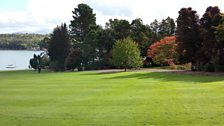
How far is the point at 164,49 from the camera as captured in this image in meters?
82.6

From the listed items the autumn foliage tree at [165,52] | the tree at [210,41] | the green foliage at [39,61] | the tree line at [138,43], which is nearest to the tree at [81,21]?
the tree line at [138,43]

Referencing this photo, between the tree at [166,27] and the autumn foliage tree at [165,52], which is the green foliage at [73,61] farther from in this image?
the tree at [166,27]

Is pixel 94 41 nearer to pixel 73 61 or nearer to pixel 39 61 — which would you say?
pixel 73 61

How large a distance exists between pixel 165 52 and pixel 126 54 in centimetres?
988

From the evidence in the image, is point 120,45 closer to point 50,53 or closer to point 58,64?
point 58,64

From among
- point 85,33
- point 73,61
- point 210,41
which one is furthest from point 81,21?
point 210,41

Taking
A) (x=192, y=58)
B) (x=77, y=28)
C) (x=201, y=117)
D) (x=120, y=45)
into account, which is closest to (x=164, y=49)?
(x=120, y=45)

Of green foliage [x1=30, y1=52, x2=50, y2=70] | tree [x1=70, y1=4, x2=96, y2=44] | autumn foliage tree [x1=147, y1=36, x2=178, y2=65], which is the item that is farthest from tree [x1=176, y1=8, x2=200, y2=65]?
green foliage [x1=30, y1=52, x2=50, y2=70]

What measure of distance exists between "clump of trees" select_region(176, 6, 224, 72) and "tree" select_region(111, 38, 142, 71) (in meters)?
11.3

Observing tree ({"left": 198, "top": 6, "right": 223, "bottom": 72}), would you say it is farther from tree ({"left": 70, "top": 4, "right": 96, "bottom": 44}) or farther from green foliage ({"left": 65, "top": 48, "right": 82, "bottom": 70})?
tree ({"left": 70, "top": 4, "right": 96, "bottom": 44})

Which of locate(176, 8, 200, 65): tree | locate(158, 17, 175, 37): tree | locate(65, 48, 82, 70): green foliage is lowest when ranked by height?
locate(65, 48, 82, 70): green foliage

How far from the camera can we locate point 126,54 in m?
76.9

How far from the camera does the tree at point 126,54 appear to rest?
7662cm

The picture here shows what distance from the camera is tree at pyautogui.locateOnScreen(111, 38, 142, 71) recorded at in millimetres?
76625
